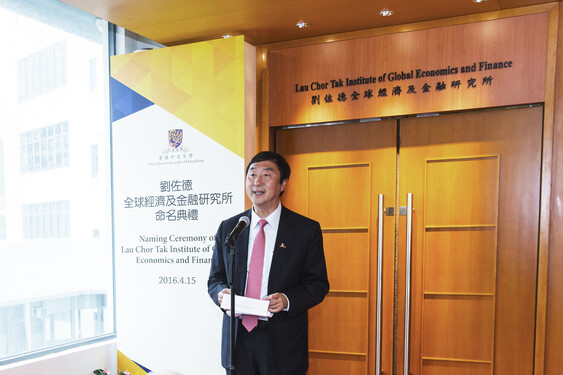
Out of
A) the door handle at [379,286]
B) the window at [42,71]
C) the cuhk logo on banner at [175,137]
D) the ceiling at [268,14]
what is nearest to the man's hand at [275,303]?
the door handle at [379,286]

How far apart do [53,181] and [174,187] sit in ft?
3.20

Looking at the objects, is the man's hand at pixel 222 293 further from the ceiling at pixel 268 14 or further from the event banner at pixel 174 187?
the ceiling at pixel 268 14

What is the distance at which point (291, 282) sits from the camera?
2.69 m

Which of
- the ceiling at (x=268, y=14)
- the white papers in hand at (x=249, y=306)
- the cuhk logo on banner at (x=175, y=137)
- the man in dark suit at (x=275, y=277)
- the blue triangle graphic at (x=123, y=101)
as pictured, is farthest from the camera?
the blue triangle graphic at (x=123, y=101)

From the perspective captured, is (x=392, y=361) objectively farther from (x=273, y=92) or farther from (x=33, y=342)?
(x=33, y=342)

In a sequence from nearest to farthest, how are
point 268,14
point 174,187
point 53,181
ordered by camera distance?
1. point 268,14
2. point 174,187
3. point 53,181

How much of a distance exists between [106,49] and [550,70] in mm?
3494

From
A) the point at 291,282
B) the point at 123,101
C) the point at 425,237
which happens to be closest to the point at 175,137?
the point at 123,101

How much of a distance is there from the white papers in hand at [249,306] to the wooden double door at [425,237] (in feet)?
5.11

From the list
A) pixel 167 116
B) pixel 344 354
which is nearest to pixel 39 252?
pixel 167 116

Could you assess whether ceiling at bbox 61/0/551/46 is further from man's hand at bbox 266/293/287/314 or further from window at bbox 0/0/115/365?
man's hand at bbox 266/293/287/314

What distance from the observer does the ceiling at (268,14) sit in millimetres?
3408

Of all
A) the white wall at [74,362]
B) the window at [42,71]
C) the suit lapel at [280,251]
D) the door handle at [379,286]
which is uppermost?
the window at [42,71]

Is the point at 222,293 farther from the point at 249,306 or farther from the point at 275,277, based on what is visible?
the point at 275,277
